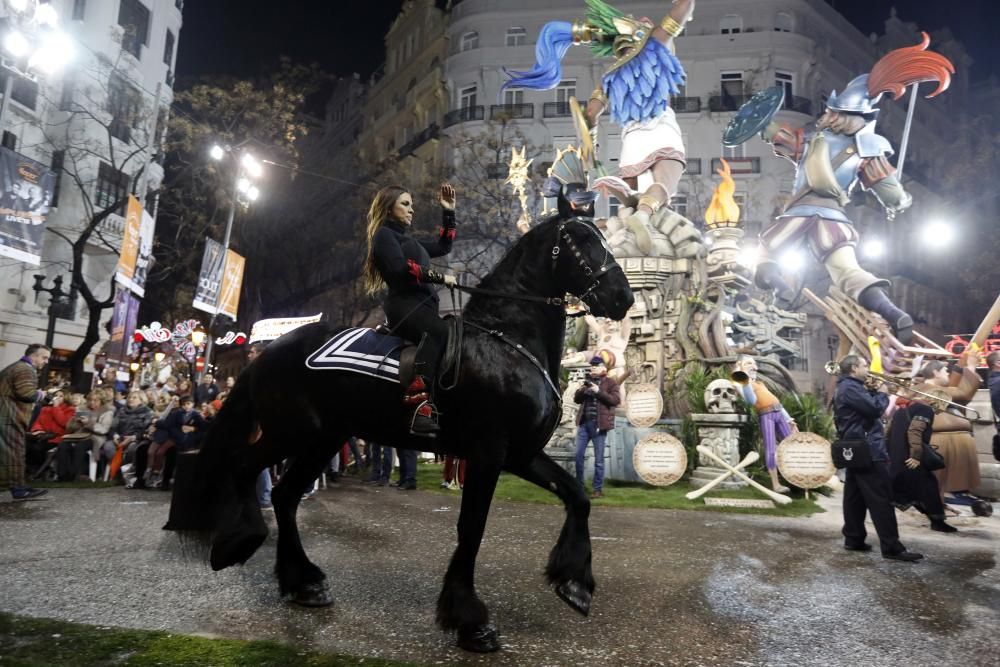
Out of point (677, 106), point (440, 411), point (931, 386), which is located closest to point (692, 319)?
point (931, 386)

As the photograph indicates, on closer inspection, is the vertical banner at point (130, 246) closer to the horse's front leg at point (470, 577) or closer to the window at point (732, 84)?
the horse's front leg at point (470, 577)

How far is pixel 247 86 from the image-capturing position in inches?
993

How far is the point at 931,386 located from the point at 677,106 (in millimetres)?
32233

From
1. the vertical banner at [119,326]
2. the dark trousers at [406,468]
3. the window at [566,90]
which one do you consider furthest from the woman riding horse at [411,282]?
the window at [566,90]

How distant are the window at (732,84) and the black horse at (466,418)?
129 ft

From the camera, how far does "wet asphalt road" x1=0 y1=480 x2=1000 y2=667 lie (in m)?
3.48

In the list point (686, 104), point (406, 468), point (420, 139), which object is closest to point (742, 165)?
point (686, 104)

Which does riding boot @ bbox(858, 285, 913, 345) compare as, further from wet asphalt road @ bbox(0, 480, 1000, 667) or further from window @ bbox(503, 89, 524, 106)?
window @ bbox(503, 89, 524, 106)

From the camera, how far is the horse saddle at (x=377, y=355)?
4.03 m

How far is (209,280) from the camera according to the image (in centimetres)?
1778

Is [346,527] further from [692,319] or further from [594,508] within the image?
[692,319]

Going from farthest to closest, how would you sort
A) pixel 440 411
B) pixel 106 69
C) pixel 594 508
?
pixel 106 69, pixel 594 508, pixel 440 411

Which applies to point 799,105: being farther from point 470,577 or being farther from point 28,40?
point 470,577

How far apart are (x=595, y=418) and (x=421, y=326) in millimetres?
6980
